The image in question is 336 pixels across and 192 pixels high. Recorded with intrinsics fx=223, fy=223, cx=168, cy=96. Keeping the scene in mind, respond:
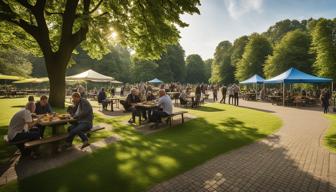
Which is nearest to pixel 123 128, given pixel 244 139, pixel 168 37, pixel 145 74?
pixel 244 139

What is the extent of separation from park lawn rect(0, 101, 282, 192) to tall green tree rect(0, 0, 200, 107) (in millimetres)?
7808

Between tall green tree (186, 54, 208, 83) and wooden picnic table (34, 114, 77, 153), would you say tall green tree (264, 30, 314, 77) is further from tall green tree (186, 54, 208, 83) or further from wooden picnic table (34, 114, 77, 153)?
wooden picnic table (34, 114, 77, 153)

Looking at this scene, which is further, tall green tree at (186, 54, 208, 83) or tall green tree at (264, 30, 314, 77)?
tall green tree at (186, 54, 208, 83)

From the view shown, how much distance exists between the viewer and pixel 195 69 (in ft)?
286

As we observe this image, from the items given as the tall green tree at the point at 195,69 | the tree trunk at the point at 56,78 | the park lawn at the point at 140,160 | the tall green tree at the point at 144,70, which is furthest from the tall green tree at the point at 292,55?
the tall green tree at the point at 195,69

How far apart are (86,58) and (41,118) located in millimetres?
58859

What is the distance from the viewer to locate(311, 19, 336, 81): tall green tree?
34656mm

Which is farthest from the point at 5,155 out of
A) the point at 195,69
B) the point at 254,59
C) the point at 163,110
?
the point at 195,69

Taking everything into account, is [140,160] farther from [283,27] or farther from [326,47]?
[283,27]

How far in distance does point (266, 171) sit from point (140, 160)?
3.20 meters

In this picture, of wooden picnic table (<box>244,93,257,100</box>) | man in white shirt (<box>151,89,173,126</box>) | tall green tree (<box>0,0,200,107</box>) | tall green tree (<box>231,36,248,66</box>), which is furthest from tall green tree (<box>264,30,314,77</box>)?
man in white shirt (<box>151,89,173,126</box>)

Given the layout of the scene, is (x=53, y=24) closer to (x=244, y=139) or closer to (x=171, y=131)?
(x=171, y=131)

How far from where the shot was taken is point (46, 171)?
5395mm

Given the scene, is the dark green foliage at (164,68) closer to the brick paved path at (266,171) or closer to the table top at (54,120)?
the table top at (54,120)
